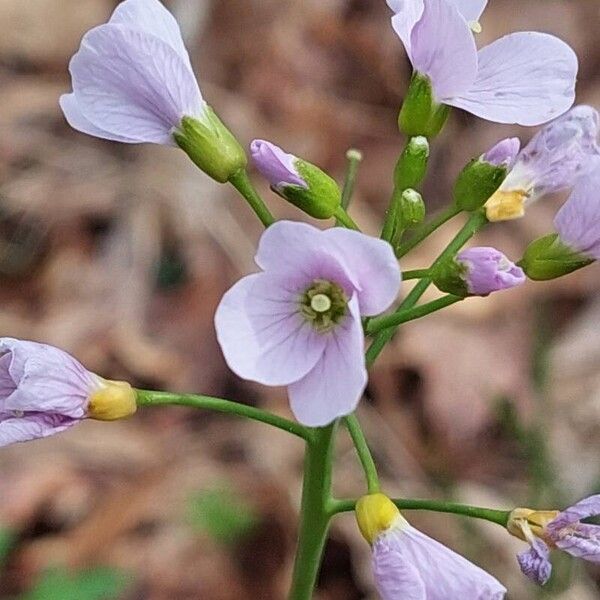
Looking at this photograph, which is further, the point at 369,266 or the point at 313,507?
the point at 313,507

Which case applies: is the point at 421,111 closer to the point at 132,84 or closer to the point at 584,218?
the point at 584,218

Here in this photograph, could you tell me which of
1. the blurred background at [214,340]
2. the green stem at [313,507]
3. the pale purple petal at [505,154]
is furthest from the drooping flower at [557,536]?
the blurred background at [214,340]

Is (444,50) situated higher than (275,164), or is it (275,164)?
(444,50)

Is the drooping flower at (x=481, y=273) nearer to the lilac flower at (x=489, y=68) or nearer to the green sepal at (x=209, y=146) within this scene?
the lilac flower at (x=489, y=68)

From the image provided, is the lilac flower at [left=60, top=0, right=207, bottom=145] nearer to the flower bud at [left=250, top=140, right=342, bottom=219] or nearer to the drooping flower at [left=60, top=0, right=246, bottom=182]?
the drooping flower at [left=60, top=0, right=246, bottom=182]

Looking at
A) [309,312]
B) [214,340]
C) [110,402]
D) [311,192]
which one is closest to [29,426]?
[110,402]

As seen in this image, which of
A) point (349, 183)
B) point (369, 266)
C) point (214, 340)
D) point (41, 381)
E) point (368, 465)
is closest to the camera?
point (369, 266)

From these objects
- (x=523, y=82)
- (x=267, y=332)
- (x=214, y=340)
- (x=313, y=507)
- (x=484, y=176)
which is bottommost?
(x=214, y=340)

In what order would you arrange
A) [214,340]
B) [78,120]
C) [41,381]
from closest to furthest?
[41,381] → [78,120] → [214,340]
